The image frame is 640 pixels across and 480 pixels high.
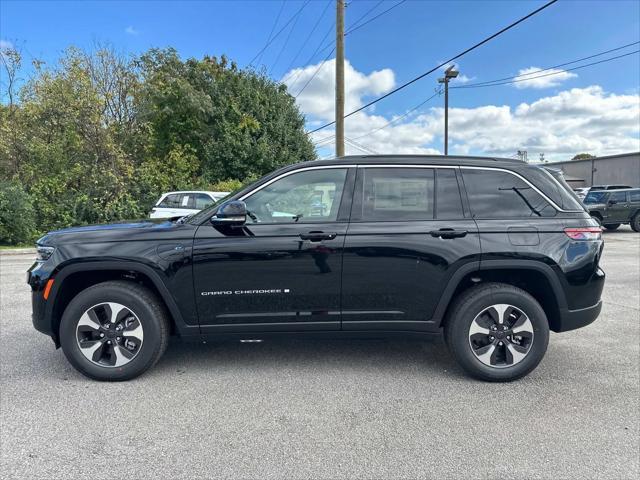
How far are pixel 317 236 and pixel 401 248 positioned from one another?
2.20 ft

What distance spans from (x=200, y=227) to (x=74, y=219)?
522 inches

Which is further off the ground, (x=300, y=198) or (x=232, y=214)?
(x=300, y=198)

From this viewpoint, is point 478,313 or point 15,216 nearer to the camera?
point 478,313

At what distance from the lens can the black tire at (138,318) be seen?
336 cm

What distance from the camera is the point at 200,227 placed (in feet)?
11.2

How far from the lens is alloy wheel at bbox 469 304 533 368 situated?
11.3 ft

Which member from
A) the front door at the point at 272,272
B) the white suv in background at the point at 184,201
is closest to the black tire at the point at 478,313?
the front door at the point at 272,272

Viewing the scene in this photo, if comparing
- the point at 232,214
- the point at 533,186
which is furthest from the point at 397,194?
the point at 232,214

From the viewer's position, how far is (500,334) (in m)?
3.47

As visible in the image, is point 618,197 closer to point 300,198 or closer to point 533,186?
point 533,186

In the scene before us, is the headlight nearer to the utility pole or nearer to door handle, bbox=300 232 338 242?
door handle, bbox=300 232 338 242

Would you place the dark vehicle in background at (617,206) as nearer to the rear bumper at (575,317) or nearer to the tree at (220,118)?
the tree at (220,118)

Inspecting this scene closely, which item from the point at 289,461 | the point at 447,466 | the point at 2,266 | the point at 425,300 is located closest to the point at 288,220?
the point at 425,300

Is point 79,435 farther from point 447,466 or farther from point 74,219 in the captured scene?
point 74,219
